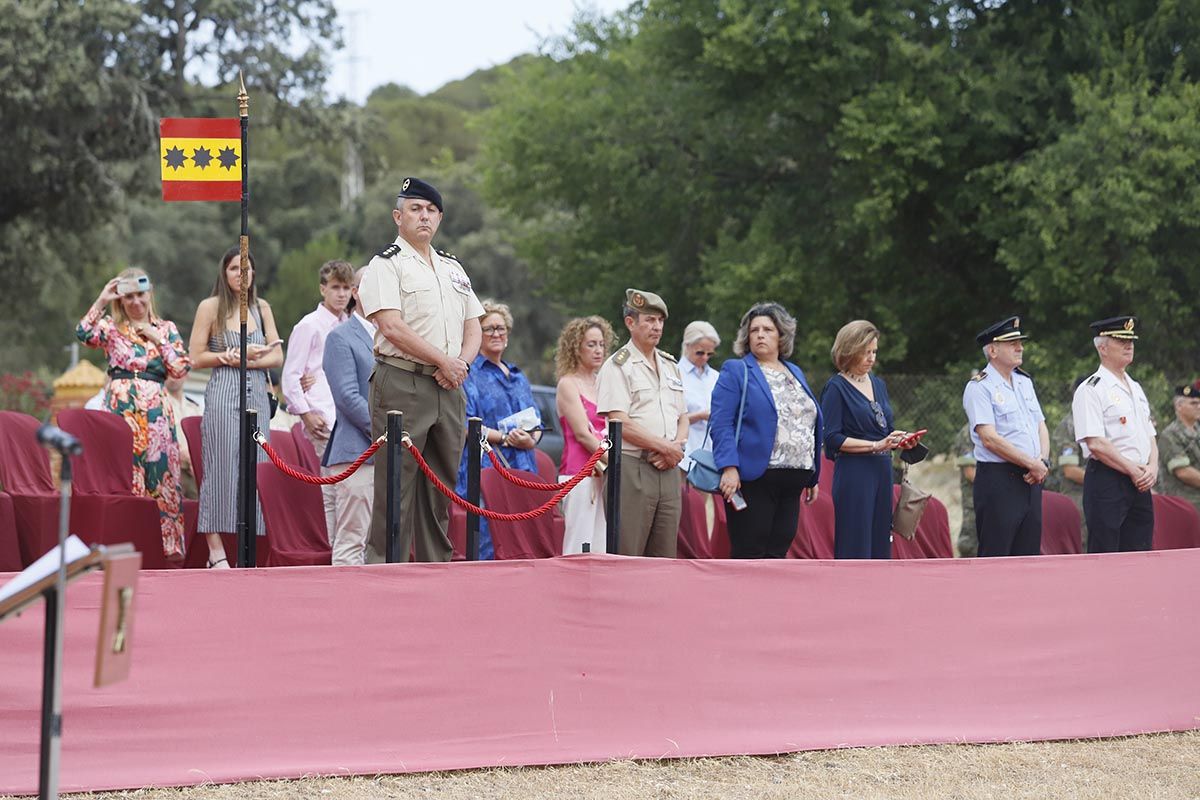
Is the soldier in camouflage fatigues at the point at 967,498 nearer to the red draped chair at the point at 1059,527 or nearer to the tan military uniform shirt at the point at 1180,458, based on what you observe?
the red draped chair at the point at 1059,527

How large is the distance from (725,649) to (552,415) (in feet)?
27.9

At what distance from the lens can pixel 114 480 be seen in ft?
25.0

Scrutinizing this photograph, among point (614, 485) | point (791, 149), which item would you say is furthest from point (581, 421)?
point (791, 149)

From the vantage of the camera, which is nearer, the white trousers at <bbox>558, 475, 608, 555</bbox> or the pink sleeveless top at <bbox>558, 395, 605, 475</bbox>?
the white trousers at <bbox>558, 475, 608, 555</bbox>

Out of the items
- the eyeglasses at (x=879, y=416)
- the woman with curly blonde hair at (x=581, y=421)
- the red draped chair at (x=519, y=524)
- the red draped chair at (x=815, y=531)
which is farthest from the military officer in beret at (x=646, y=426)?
the red draped chair at (x=815, y=531)

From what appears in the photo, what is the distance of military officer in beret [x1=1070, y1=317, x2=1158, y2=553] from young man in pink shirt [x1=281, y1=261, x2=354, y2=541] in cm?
389

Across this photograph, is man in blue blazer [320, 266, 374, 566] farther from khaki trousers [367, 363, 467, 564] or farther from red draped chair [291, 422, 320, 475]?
red draped chair [291, 422, 320, 475]

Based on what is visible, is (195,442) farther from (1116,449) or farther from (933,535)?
(1116,449)

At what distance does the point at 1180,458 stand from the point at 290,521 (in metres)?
5.51

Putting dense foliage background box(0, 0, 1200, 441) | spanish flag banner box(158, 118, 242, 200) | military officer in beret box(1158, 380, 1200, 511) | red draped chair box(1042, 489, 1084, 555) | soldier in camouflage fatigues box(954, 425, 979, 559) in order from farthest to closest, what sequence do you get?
dense foliage background box(0, 0, 1200, 441), soldier in camouflage fatigues box(954, 425, 979, 559), military officer in beret box(1158, 380, 1200, 511), red draped chair box(1042, 489, 1084, 555), spanish flag banner box(158, 118, 242, 200)

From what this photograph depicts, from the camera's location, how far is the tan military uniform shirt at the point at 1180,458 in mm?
9555

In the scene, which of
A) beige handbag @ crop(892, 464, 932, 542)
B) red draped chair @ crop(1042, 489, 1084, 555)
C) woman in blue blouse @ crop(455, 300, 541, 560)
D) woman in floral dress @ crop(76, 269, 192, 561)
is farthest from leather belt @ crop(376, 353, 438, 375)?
red draped chair @ crop(1042, 489, 1084, 555)

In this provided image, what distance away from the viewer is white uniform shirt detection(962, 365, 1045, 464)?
307 inches

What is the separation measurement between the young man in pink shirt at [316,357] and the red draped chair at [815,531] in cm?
265
